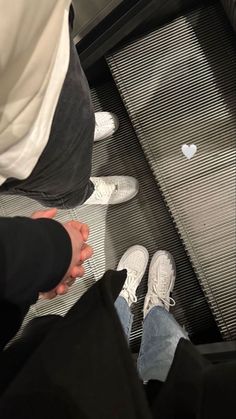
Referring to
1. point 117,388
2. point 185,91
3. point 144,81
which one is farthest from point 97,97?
point 117,388

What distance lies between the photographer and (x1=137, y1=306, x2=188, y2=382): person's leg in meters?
1.20

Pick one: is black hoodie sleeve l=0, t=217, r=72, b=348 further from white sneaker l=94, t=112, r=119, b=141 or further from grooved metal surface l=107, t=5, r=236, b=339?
white sneaker l=94, t=112, r=119, b=141

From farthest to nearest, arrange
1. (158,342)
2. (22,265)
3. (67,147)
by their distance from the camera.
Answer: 1. (158,342)
2. (67,147)
3. (22,265)

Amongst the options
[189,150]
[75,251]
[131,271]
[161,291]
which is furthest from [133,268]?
[75,251]

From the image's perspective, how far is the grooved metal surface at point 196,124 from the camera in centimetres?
132

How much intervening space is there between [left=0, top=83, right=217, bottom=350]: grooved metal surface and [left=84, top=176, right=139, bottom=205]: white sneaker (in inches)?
1.9

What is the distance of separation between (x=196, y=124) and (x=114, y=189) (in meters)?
0.34

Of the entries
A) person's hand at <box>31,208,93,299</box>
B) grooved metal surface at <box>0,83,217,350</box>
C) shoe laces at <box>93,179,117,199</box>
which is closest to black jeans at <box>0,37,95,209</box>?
person's hand at <box>31,208,93,299</box>

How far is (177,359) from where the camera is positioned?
884mm

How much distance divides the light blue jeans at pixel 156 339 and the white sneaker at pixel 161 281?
37 millimetres

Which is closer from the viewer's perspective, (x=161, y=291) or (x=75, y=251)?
(x=75, y=251)

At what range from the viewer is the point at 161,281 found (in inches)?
55.1

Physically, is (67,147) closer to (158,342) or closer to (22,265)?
(22,265)

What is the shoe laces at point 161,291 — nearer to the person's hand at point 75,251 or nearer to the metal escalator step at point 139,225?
the metal escalator step at point 139,225
